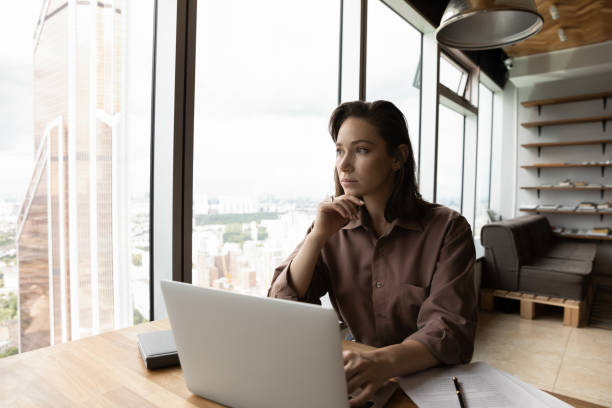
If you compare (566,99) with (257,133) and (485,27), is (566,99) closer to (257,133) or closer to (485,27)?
(485,27)

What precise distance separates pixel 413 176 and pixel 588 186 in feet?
17.9

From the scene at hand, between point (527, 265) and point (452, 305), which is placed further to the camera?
point (527, 265)

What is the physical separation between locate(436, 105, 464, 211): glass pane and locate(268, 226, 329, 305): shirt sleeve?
304cm

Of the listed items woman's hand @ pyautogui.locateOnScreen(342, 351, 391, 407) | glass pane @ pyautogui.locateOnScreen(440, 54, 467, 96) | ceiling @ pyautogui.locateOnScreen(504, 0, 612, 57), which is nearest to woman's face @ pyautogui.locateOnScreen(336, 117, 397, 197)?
woman's hand @ pyautogui.locateOnScreen(342, 351, 391, 407)

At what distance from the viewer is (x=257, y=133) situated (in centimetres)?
215

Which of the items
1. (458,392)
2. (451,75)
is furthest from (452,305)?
(451,75)

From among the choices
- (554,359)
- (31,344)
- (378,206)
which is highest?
(378,206)

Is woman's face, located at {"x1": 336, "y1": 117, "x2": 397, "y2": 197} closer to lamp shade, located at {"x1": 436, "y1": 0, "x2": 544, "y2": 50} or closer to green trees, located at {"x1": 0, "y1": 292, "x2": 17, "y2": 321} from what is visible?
lamp shade, located at {"x1": 436, "y1": 0, "x2": 544, "y2": 50}

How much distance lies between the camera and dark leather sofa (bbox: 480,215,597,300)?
3.79m

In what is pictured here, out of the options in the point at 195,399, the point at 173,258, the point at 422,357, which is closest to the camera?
the point at 195,399

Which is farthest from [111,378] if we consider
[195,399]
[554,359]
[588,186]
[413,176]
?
[588,186]

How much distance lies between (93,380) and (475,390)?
82 cm

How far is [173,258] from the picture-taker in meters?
1.59

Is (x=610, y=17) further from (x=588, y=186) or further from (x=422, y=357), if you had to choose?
(x=422, y=357)
